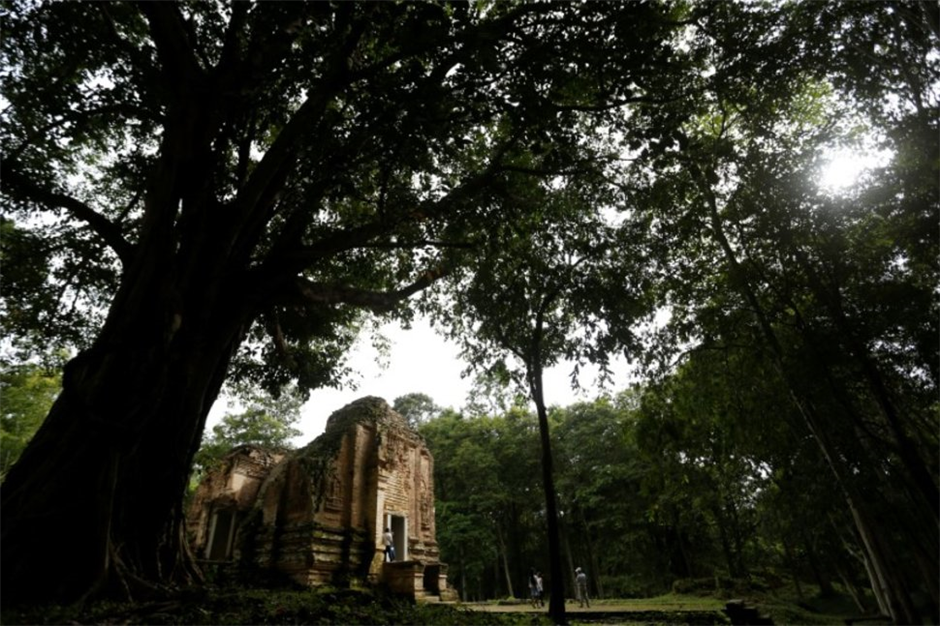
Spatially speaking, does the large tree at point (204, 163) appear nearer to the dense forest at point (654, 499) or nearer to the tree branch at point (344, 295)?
the tree branch at point (344, 295)

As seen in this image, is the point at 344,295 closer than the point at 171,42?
No

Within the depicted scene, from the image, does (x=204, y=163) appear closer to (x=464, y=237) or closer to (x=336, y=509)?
(x=464, y=237)

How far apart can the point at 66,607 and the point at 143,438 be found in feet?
5.95

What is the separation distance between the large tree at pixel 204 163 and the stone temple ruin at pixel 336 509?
6703 millimetres

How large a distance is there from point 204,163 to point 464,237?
4136 millimetres

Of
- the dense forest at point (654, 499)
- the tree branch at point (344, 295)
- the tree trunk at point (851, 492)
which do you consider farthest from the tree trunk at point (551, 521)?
the tree trunk at point (851, 492)

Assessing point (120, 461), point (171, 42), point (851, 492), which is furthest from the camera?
point (851, 492)

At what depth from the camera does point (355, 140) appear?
471 centimetres

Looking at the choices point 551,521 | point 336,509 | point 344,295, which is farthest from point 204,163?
point 336,509

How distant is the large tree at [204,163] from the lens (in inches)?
176

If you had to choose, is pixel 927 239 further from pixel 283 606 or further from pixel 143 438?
pixel 143 438

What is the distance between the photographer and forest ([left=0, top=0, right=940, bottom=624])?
4.87 m

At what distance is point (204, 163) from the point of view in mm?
5789

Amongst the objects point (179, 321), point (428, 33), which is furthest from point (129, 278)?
point (428, 33)
